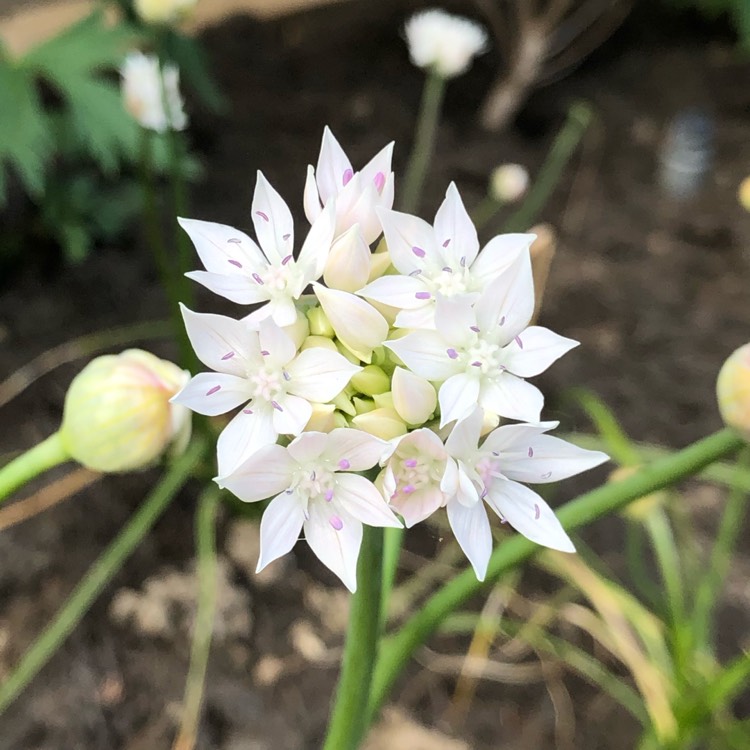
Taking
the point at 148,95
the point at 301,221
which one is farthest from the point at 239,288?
the point at 301,221

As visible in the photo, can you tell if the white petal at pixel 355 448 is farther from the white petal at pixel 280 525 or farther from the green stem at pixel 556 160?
the green stem at pixel 556 160

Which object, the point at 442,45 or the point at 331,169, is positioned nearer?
the point at 331,169

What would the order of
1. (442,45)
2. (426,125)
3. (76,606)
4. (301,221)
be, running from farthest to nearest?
(426,125), (301,221), (442,45), (76,606)

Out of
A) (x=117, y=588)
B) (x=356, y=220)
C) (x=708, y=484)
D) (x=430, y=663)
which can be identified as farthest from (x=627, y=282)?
(x=356, y=220)

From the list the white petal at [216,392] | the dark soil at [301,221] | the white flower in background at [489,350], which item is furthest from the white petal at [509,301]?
the dark soil at [301,221]

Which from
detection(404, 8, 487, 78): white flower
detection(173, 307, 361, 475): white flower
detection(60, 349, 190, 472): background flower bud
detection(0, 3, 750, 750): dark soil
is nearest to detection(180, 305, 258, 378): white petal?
detection(173, 307, 361, 475): white flower

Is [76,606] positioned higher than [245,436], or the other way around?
[245,436]

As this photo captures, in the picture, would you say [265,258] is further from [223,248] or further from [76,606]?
[76,606]
